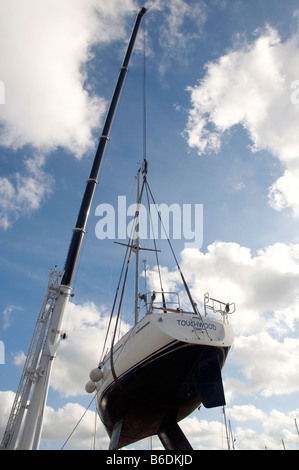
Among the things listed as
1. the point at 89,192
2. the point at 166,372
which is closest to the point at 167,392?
the point at 166,372

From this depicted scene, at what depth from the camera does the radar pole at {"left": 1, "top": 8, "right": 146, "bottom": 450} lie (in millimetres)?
10195

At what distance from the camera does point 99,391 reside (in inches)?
533

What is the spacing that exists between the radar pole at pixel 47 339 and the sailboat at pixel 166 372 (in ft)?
7.75

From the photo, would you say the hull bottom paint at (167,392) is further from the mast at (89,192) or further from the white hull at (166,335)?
the mast at (89,192)

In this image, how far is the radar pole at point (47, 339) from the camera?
401 inches

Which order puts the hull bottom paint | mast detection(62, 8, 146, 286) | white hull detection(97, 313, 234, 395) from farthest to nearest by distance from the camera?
mast detection(62, 8, 146, 286), the hull bottom paint, white hull detection(97, 313, 234, 395)

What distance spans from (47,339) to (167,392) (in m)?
4.54

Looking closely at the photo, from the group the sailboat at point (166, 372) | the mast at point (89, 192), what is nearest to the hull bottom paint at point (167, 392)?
the sailboat at point (166, 372)

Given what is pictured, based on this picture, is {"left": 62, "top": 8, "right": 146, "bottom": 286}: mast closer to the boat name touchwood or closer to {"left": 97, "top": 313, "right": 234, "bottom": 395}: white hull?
{"left": 97, "top": 313, "right": 234, "bottom": 395}: white hull

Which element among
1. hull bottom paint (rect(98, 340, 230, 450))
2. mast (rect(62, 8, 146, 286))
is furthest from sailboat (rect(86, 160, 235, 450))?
mast (rect(62, 8, 146, 286))

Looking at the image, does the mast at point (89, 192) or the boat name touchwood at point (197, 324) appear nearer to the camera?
the boat name touchwood at point (197, 324)

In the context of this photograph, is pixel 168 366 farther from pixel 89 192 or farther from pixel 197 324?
pixel 89 192
